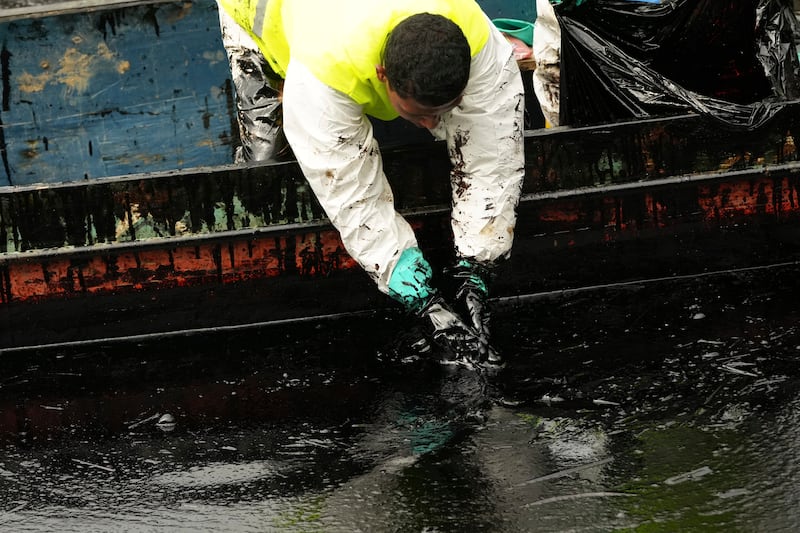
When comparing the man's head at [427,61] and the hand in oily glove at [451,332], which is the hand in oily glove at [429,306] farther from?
the man's head at [427,61]

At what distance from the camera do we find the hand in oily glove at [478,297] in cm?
359

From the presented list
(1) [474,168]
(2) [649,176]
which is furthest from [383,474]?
(2) [649,176]

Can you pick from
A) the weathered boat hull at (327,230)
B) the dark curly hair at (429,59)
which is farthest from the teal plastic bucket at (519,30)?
the dark curly hair at (429,59)

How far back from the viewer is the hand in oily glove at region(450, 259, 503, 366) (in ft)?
11.8

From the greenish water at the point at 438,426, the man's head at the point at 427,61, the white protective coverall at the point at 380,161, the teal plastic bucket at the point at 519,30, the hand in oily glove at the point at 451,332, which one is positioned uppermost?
the teal plastic bucket at the point at 519,30

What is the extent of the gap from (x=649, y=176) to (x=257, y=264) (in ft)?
5.58

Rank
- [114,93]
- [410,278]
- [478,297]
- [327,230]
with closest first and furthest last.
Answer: [410,278] < [478,297] < [327,230] < [114,93]

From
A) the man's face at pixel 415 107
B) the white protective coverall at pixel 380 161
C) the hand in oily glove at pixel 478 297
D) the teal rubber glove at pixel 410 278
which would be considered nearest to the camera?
the man's face at pixel 415 107

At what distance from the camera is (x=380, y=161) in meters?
3.48

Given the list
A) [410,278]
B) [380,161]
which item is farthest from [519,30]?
[410,278]

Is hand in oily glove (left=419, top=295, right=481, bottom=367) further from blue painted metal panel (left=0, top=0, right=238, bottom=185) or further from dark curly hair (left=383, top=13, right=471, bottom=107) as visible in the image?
blue painted metal panel (left=0, top=0, right=238, bottom=185)

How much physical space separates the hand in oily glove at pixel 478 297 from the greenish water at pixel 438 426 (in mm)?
110

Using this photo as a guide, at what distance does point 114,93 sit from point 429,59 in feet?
10.2

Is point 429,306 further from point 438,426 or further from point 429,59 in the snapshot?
point 429,59
